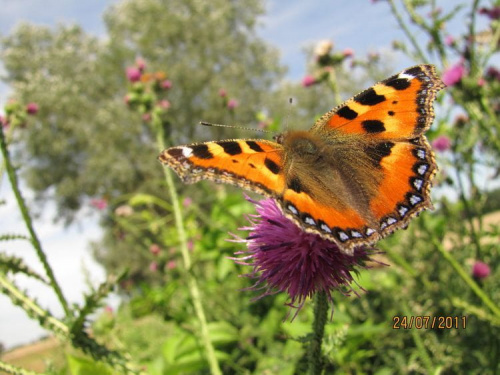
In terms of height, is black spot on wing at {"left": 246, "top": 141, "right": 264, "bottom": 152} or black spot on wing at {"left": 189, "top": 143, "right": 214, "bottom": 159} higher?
black spot on wing at {"left": 246, "top": 141, "right": 264, "bottom": 152}

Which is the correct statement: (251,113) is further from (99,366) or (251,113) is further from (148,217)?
(99,366)

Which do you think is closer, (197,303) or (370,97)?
(370,97)

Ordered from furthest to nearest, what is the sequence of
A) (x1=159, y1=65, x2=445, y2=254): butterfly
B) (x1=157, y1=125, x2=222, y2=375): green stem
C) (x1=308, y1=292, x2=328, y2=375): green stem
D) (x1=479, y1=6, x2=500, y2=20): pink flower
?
(x1=479, y1=6, x2=500, y2=20): pink flower < (x1=157, y1=125, x2=222, y2=375): green stem < (x1=159, y1=65, x2=445, y2=254): butterfly < (x1=308, y1=292, x2=328, y2=375): green stem

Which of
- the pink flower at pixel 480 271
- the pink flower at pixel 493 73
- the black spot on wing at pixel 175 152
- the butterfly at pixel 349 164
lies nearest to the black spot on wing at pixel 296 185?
the butterfly at pixel 349 164

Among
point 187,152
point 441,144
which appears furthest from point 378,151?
point 441,144

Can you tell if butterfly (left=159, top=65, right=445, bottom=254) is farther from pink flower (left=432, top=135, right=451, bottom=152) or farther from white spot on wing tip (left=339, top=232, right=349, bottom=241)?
pink flower (left=432, top=135, right=451, bottom=152)

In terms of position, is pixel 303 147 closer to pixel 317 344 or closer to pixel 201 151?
pixel 201 151

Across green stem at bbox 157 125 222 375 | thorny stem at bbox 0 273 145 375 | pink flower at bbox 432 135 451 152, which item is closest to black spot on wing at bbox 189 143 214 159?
thorny stem at bbox 0 273 145 375
